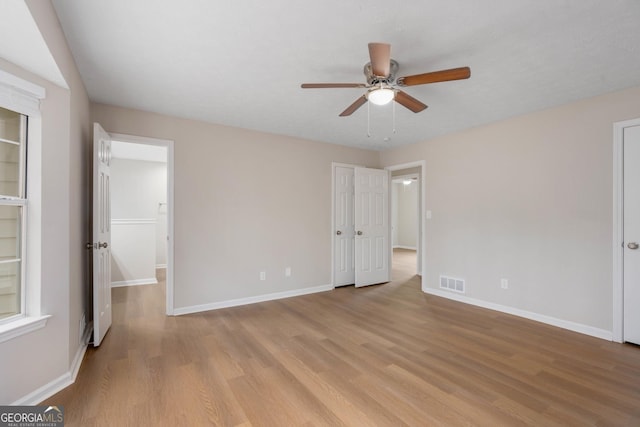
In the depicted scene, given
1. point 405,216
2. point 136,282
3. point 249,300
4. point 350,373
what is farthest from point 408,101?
point 405,216

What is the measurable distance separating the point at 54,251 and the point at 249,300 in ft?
7.83

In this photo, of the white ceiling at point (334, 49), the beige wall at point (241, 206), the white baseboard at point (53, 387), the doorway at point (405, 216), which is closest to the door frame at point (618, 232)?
the white ceiling at point (334, 49)

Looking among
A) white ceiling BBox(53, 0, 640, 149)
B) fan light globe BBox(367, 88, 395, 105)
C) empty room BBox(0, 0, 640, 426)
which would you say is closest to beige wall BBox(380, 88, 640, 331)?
empty room BBox(0, 0, 640, 426)


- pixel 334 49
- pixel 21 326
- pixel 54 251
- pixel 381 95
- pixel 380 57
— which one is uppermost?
pixel 334 49

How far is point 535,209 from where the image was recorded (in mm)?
3342

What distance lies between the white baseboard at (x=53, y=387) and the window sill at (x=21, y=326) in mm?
394

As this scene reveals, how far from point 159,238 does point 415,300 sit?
221 inches

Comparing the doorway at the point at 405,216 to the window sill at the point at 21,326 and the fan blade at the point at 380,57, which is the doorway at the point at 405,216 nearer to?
the fan blade at the point at 380,57

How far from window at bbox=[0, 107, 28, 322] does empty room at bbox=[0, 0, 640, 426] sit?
12mm

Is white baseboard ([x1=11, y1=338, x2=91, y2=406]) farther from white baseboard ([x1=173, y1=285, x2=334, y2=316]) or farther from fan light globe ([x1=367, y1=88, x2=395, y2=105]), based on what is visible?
fan light globe ([x1=367, y1=88, x2=395, y2=105])

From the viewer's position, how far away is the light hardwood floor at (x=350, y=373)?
69.2 inches

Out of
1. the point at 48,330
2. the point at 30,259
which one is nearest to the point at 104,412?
the point at 48,330

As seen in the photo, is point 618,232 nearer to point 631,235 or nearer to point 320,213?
point 631,235

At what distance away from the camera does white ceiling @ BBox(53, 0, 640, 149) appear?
167 centimetres
